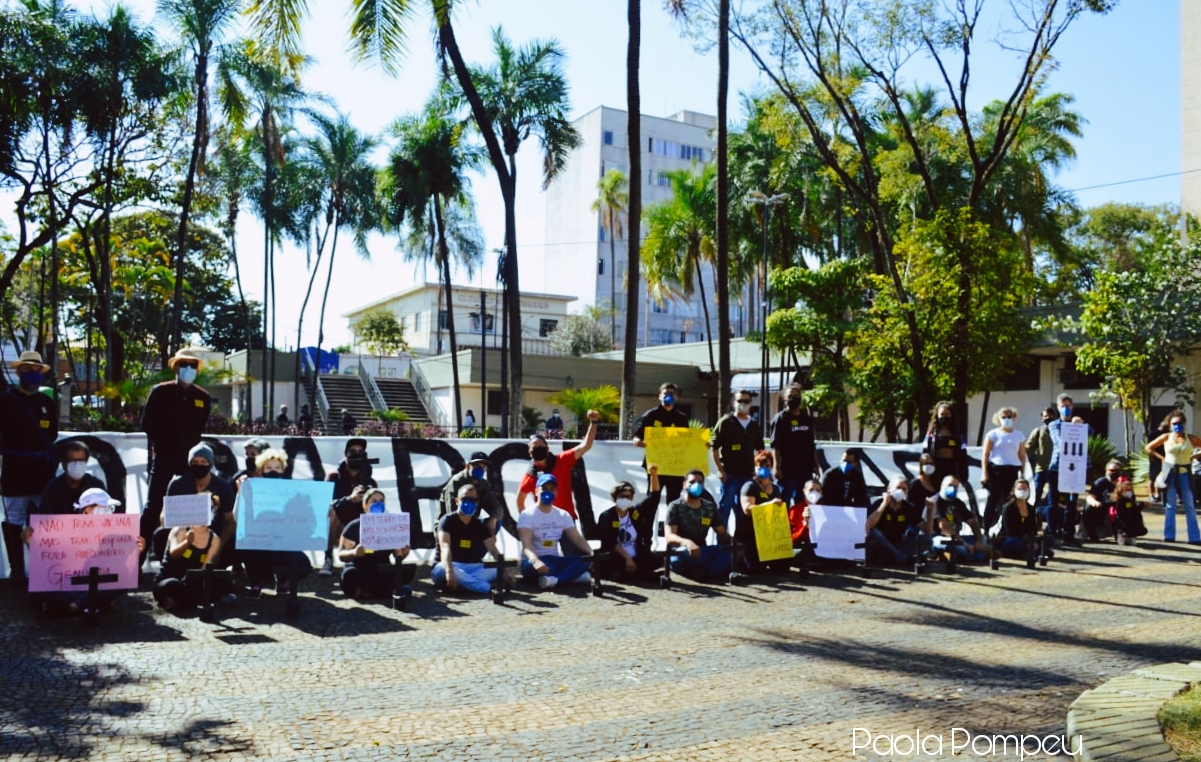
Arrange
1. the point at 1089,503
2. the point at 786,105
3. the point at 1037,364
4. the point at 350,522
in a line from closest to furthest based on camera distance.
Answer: the point at 350,522, the point at 1089,503, the point at 786,105, the point at 1037,364

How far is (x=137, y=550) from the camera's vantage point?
895 centimetres

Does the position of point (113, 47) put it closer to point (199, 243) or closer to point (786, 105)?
point (786, 105)

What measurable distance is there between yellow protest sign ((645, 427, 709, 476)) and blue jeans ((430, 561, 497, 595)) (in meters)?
2.65

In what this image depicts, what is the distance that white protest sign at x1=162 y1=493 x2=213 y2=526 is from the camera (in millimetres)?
9117

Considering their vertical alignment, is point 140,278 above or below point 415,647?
above

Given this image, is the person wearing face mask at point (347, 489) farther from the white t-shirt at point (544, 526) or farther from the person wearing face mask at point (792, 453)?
the person wearing face mask at point (792, 453)

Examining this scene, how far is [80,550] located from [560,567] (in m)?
4.43

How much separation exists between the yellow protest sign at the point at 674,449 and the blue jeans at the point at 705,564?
116cm

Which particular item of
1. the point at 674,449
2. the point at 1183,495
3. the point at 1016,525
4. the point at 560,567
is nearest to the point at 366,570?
the point at 560,567

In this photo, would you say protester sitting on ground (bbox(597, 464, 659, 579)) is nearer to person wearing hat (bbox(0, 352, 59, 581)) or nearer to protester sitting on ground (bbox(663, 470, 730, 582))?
protester sitting on ground (bbox(663, 470, 730, 582))

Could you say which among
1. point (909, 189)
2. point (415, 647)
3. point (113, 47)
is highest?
point (113, 47)

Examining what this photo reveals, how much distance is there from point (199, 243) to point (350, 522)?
46631 millimetres

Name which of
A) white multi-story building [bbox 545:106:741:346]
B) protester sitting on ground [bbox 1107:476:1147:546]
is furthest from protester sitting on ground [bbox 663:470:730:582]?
white multi-story building [bbox 545:106:741:346]

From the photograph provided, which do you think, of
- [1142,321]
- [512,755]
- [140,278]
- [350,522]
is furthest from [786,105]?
[140,278]
